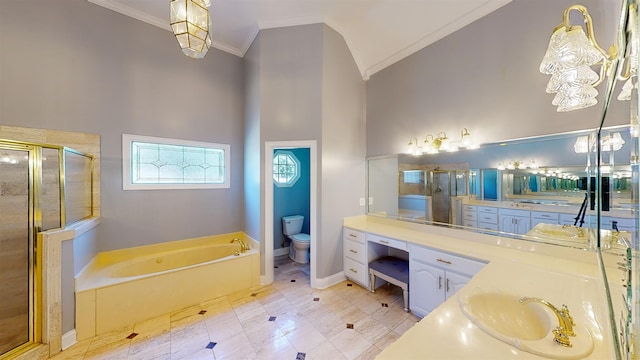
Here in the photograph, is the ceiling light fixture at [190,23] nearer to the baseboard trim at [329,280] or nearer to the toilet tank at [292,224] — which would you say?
the baseboard trim at [329,280]

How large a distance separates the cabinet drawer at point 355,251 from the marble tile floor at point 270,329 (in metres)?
0.40

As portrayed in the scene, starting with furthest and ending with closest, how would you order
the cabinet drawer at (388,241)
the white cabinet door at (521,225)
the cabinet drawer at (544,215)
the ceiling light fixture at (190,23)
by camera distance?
the cabinet drawer at (388,241), the white cabinet door at (521,225), the cabinet drawer at (544,215), the ceiling light fixture at (190,23)

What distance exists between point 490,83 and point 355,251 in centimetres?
238

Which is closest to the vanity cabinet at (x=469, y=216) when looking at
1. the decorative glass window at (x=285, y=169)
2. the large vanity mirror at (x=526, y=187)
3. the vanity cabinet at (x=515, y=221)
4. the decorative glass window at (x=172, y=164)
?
the large vanity mirror at (x=526, y=187)

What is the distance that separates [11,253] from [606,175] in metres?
4.61

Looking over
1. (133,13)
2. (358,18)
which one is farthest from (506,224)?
(133,13)

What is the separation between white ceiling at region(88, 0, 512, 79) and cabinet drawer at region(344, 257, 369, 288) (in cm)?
279

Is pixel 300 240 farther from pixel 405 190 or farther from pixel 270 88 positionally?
pixel 270 88

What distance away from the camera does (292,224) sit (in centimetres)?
402

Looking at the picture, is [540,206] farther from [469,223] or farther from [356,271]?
[356,271]

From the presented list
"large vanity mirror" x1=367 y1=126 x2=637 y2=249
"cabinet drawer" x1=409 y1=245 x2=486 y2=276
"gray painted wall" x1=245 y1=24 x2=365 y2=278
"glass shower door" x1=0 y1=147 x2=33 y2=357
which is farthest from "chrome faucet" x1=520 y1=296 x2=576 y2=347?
"glass shower door" x1=0 y1=147 x2=33 y2=357

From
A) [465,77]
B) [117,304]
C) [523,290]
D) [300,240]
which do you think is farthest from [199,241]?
[465,77]

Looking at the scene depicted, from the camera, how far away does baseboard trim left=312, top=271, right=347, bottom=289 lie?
111 inches

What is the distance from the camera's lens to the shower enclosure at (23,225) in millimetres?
1727
